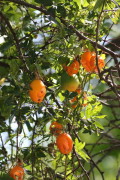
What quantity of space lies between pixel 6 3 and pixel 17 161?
0.61 m

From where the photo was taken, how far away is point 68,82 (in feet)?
5.37

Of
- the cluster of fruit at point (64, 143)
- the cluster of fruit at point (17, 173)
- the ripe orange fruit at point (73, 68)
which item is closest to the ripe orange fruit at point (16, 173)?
the cluster of fruit at point (17, 173)

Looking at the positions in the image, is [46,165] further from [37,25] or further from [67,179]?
[37,25]

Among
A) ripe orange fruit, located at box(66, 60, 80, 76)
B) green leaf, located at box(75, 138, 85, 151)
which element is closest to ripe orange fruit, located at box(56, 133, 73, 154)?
green leaf, located at box(75, 138, 85, 151)

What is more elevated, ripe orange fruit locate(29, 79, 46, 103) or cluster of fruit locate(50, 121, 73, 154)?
ripe orange fruit locate(29, 79, 46, 103)

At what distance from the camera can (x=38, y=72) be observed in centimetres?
160

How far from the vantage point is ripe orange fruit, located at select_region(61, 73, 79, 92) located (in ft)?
5.39

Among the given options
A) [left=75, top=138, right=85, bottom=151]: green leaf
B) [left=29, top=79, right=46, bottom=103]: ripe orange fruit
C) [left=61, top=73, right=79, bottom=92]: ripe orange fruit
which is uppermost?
[left=61, top=73, right=79, bottom=92]: ripe orange fruit

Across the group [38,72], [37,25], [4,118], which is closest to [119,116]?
[4,118]

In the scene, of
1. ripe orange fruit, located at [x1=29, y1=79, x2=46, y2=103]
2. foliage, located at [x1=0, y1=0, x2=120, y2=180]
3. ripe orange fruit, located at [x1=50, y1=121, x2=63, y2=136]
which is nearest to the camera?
ripe orange fruit, located at [x1=29, y1=79, x2=46, y2=103]

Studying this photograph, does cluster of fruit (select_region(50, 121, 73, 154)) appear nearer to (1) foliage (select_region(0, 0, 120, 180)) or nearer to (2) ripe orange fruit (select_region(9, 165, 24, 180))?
(1) foliage (select_region(0, 0, 120, 180))

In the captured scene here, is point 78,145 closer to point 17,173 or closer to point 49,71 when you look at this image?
point 17,173

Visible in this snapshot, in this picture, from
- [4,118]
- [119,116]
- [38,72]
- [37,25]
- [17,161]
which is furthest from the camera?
[119,116]

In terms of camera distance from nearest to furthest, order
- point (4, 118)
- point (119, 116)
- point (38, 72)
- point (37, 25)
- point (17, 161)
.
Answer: point (38, 72), point (17, 161), point (37, 25), point (4, 118), point (119, 116)
